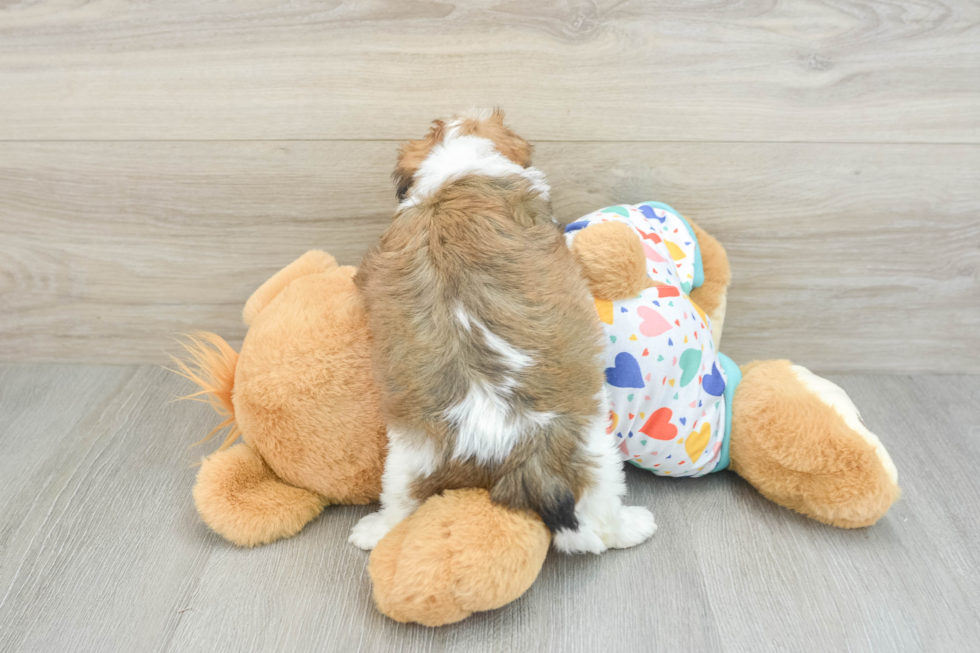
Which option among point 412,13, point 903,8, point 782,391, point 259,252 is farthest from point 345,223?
point 903,8

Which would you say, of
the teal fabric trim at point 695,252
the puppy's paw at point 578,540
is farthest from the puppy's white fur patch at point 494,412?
the teal fabric trim at point 695,252

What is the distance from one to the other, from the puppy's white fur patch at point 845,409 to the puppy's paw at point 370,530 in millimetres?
555

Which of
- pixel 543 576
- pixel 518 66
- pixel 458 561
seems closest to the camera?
pixel 458 561

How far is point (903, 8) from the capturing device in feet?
2.82

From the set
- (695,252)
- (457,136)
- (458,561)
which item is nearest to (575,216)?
(695,252)

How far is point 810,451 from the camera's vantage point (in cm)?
79

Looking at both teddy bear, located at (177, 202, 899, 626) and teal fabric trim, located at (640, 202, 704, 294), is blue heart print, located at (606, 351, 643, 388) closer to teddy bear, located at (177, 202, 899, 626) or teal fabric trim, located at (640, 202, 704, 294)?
teddy bear, located at (177, 202, 899, 626)

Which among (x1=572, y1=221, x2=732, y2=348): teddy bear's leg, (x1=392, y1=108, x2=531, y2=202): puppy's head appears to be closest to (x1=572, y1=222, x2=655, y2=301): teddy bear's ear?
(x1=572, y1=221, x2=732, y2=348): teddy bear's leg

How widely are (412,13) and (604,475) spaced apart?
2.11 feet

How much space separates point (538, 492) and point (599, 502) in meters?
0.09

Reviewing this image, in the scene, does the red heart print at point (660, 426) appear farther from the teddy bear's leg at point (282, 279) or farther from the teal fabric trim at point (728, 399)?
the teddy bear's leg at point (282, 279)

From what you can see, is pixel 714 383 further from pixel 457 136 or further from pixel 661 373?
pixel 457 136

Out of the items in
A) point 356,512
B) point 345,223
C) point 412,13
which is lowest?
point 356,512

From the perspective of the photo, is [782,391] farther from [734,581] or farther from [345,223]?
[345,223]
